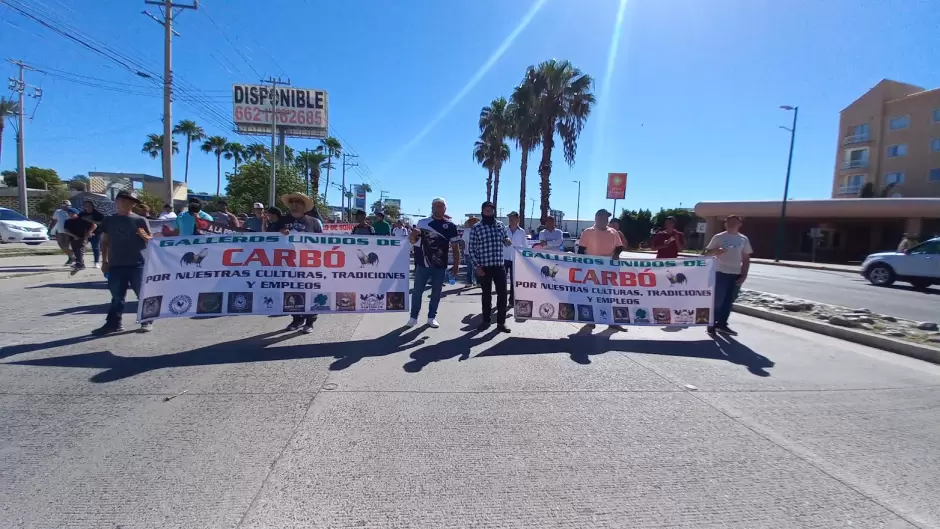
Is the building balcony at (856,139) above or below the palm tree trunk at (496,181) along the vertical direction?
above

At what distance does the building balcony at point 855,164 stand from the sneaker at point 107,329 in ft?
191

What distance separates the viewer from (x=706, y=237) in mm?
42656

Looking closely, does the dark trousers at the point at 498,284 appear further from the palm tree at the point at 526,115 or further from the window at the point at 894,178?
the window at the point at 894,178

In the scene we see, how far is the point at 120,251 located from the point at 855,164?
58.8 meters

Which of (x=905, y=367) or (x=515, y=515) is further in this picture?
(x=905, y=367)

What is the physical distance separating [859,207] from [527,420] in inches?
1496

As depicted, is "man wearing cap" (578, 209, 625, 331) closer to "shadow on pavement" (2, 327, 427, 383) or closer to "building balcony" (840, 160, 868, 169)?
"shadow on pavement" (2, 327, 427, 383)

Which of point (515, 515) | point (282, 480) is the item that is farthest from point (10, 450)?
point (515, 515)

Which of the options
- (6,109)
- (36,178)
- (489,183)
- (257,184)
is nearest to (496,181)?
(489,183)

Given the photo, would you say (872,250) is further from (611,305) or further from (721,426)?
(721,426)

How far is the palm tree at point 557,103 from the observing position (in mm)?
26016

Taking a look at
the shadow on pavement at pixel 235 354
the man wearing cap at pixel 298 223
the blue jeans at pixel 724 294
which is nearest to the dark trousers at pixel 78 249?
the shadow on pavement at pixel 235 354

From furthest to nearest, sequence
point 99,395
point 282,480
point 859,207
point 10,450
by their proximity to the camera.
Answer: point 859,207 → point 99,395 → point 10,450 → point 282,480

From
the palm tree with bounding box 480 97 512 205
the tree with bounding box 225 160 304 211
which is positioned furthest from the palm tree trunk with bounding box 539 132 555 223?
the tree with bounding box 225 160 304 211
